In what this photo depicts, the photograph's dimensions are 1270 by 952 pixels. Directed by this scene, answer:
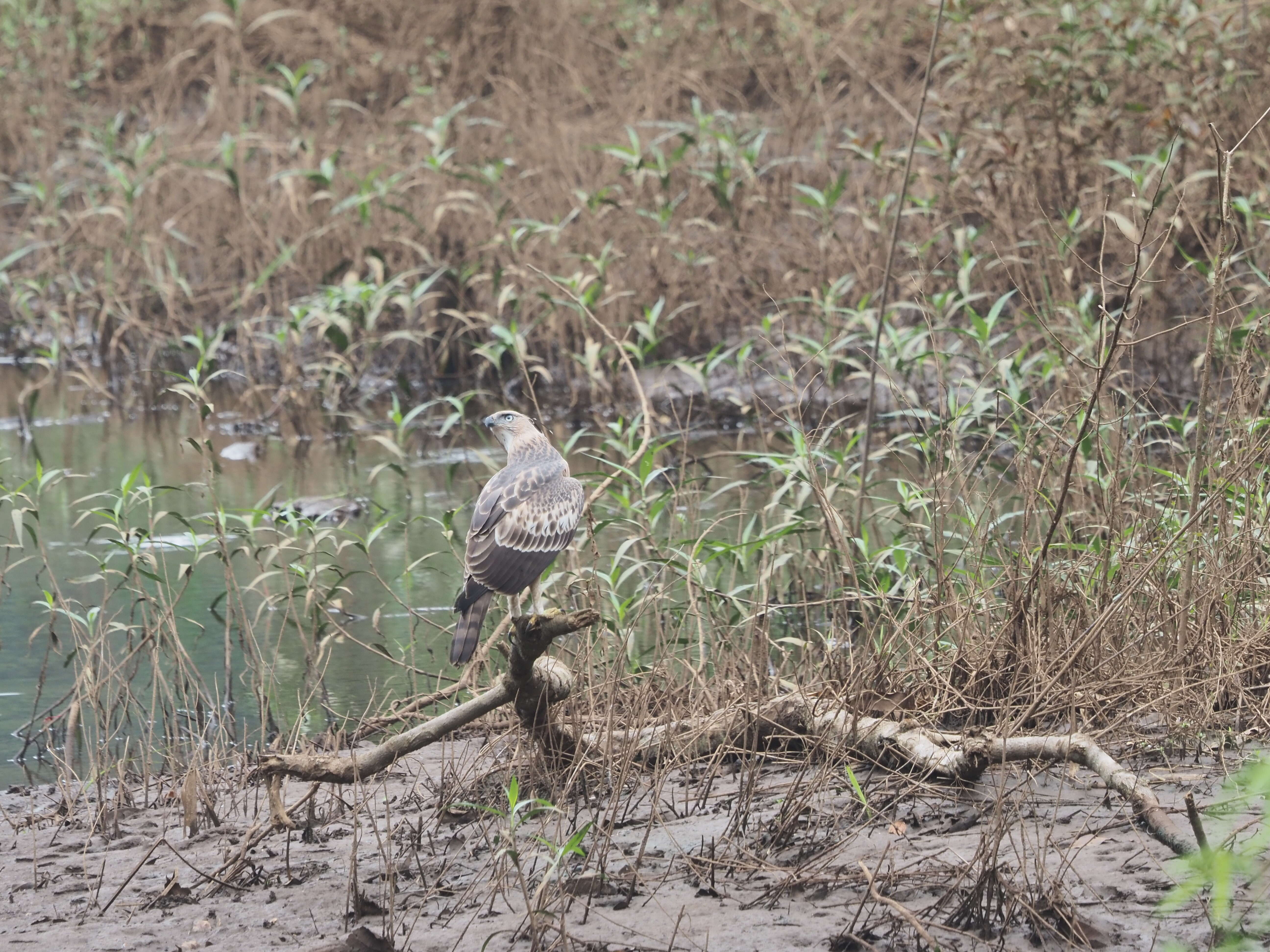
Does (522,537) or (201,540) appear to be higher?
(522,537)

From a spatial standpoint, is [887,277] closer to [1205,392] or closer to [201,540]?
[1205,392]

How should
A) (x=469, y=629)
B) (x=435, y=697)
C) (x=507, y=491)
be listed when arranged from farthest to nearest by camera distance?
(x=435, y=697) < (x=507, y=491) < (x=469, y=629)

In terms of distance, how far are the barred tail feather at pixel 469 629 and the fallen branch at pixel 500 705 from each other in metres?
0.13

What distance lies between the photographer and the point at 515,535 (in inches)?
166

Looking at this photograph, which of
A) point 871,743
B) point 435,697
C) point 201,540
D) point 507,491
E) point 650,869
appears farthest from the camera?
point 201,540

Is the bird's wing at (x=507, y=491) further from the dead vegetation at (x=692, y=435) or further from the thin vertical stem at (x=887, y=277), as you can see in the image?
the thin vertical stem at (x=887, y=277)

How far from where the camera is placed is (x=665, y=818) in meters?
3.87

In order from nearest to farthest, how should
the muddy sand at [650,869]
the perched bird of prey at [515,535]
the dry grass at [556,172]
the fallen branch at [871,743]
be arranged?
1. the muddy sand at [650,869]
2. the fallen branch at [871,743]
3. the perched bird of prey at [515,535]
4. the dry grass at [556,172]

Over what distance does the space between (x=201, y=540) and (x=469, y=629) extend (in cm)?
180

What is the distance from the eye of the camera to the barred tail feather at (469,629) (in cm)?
397

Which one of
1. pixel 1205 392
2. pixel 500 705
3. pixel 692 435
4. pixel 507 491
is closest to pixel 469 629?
pixel 500 705

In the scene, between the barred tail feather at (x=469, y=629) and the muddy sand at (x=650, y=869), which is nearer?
the muddy sand at (x=650, y=869)

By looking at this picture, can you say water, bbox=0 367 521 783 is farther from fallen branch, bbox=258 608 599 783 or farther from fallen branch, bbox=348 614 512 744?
fallen branch, bbox=258 608 599 783

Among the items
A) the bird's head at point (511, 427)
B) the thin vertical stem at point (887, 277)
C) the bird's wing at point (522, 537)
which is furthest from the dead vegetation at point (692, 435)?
the bird's head at point (511, 427)
